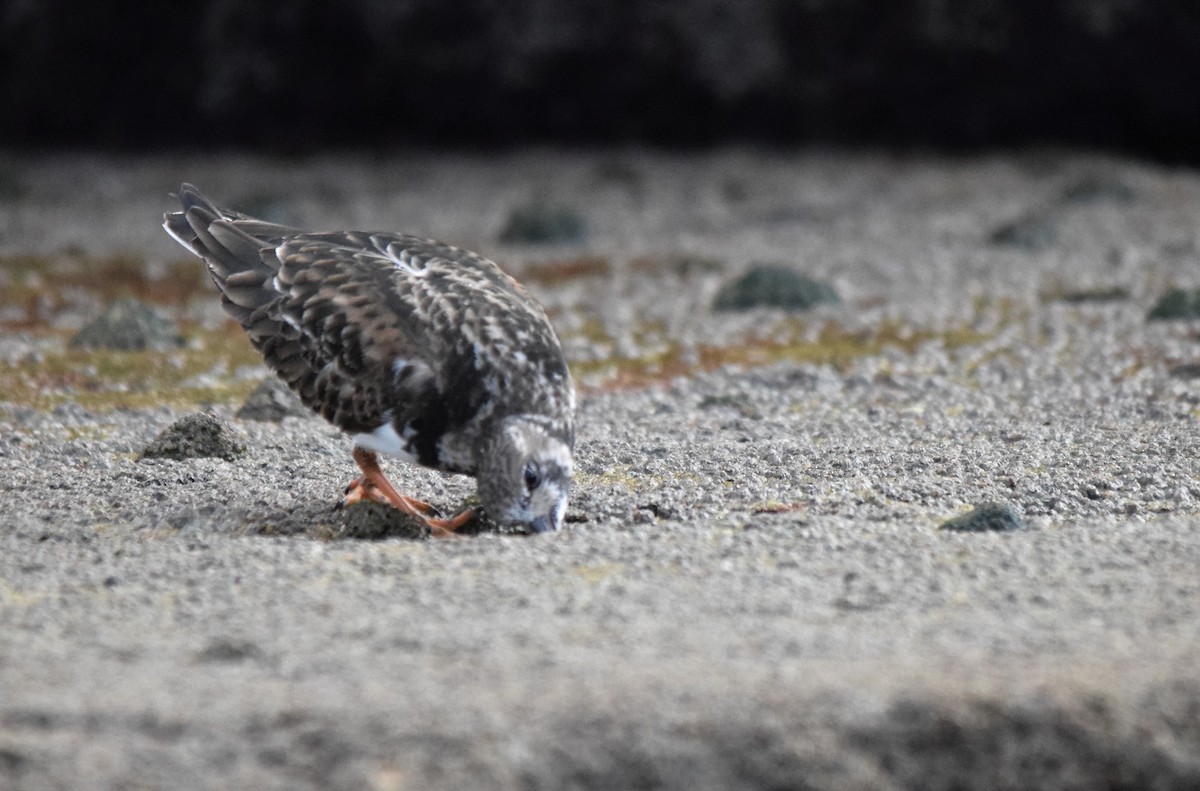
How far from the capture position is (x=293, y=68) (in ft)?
57.7

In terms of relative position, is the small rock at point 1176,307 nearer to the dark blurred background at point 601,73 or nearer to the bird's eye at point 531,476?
the bird's eye at point 531,476

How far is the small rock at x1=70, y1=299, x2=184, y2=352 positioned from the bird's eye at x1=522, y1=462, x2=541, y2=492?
4.71 m

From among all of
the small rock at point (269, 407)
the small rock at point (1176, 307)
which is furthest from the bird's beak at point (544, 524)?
the small rock at point (1176, 307)

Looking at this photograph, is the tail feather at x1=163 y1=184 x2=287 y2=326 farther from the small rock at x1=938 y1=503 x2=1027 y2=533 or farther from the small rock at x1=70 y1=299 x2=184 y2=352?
the small rock at x1=938 y1=503 x2=1027 y2=533

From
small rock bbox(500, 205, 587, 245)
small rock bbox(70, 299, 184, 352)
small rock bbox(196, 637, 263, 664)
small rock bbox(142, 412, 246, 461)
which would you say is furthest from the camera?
small rock bbox(500, 205, 587, 245)

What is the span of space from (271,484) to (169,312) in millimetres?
4773

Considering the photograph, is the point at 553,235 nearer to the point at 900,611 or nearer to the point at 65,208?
the point at 65,208

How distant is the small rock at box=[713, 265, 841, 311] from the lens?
35.4 feet

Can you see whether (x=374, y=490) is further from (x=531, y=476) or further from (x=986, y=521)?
(x=986, y=521)

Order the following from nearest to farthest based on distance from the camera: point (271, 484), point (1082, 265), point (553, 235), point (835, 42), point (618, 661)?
point (618, 661) → point (271, 484) → point (1082, 265) → point (553, 235) → point (835, 42)

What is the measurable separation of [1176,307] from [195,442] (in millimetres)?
6226

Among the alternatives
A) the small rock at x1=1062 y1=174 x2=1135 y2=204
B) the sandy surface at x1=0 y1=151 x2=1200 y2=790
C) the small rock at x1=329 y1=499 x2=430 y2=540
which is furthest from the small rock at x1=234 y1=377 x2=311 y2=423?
the small rock at x1=1062 y1=174 x2=1135 y2=204

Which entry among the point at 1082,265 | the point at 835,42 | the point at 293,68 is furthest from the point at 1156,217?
the point at 293,68

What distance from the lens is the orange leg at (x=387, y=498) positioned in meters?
5.73
